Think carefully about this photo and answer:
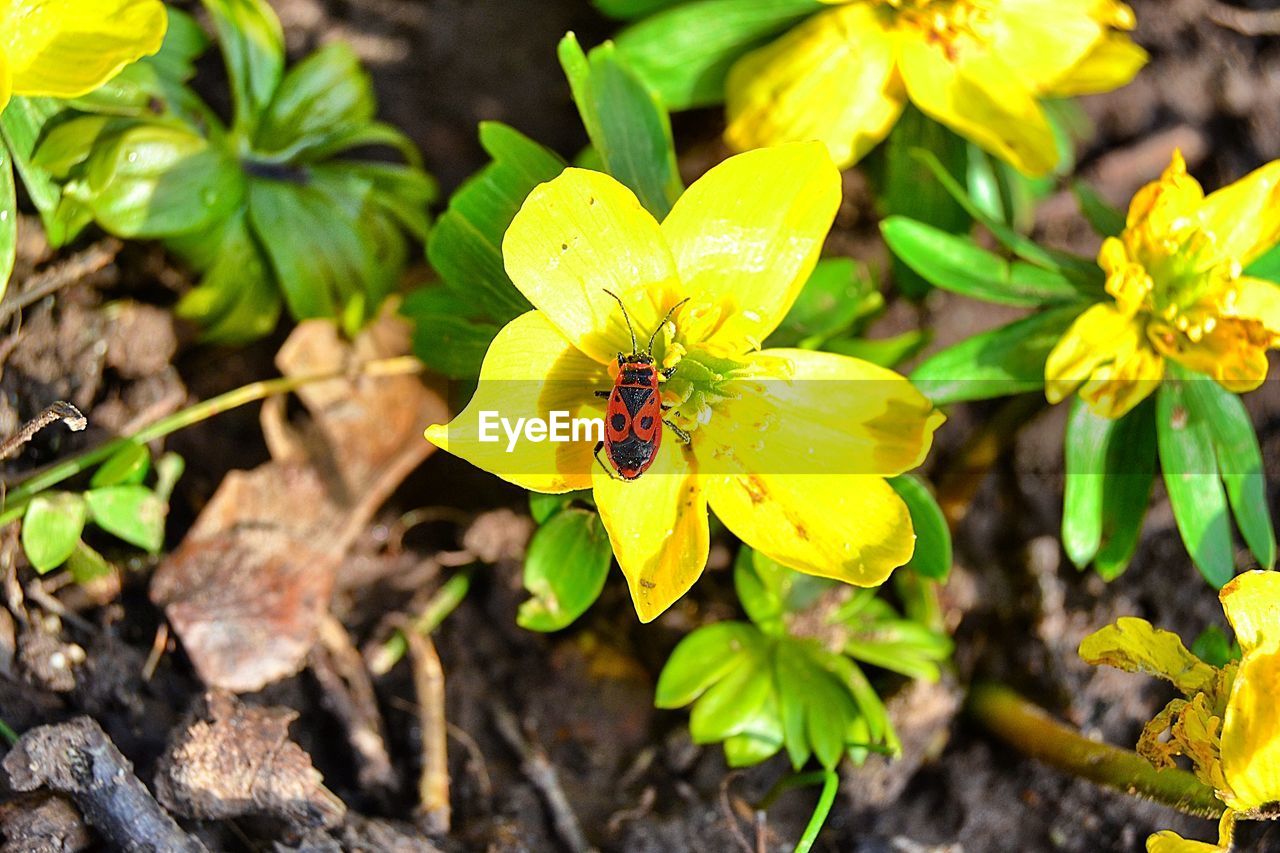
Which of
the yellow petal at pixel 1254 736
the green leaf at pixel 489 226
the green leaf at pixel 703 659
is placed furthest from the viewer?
the green leaf at pixel 703 659

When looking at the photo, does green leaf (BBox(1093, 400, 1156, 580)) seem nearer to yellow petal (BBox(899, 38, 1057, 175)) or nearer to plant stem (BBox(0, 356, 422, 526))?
yellow petal (BBox(899, 38, 1057, 175))

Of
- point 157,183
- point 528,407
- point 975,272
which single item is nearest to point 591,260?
point 528,407

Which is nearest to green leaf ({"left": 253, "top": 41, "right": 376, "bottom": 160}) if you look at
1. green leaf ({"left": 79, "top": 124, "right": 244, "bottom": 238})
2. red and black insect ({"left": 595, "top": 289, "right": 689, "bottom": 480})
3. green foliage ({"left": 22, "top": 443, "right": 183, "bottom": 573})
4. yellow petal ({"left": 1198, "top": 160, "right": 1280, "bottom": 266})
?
green leaf ({"left": 79, "top": 124, "right": 244, "bottom": 238})

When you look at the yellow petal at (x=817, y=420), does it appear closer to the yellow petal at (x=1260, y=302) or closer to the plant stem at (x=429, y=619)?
the yellow petal at (x=1260, y=302)

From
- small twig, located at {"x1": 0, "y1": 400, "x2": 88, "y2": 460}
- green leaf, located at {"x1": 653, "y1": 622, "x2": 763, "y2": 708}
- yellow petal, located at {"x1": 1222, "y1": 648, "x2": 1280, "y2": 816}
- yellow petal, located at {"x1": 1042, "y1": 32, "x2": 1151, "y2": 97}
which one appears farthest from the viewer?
yellow petal, located at {"x1": 1042, "y1": 32, "x2": 1151, "y2": 97}

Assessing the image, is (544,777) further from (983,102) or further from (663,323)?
(983,102)

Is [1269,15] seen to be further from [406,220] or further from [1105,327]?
[406,220]

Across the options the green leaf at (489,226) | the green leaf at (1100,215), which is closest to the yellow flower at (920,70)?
the green leaf at (1100,215)
